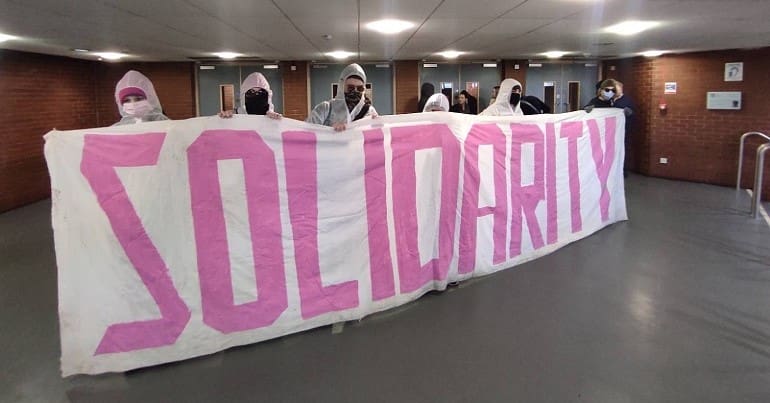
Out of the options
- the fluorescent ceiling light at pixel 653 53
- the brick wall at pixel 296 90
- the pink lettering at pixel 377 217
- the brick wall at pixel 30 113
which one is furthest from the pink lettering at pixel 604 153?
the brick wall at pixel 30 113

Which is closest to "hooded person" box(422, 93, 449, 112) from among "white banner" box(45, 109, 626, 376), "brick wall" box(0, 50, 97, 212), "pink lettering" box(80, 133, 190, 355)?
"white banner" box(45, 109, 626, 376)

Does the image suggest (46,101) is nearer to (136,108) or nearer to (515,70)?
(136,108)

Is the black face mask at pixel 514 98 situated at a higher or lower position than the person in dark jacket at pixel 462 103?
lower

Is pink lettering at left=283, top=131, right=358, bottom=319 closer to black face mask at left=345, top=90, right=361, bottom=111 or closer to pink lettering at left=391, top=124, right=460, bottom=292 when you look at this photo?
pink lettering at left=391, top=124, right=460, bottom=292

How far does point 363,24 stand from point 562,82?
21.9 feet

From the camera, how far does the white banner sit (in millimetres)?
2783

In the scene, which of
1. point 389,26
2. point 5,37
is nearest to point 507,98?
point 389,26

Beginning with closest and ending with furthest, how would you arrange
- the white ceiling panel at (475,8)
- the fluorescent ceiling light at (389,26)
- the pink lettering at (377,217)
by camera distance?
the pink lettering at (377,217) < the white ceiling panel at (475,8) < the fluorescent ceiling light at (389,26)

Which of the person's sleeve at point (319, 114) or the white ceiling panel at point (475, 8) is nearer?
the person's sleeve at point (319, 114)

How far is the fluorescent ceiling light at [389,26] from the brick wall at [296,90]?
452cm

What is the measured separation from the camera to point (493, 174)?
175 inches

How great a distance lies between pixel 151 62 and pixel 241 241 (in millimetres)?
8882

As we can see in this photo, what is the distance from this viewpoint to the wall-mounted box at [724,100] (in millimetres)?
8586

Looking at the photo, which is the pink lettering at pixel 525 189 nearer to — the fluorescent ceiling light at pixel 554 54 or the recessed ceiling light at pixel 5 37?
the fluorescent ceiling light at pixel 554 54
